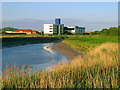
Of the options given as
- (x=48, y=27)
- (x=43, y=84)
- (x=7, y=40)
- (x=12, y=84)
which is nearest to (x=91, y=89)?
(x=43, y=84)

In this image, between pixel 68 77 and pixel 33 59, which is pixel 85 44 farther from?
pixel 68 77

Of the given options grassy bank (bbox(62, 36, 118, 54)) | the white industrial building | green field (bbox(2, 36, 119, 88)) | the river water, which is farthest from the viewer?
the white industrial building

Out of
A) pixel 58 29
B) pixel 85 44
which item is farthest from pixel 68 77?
pixel 58 29

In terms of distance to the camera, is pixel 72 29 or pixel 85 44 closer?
pixel 85 44

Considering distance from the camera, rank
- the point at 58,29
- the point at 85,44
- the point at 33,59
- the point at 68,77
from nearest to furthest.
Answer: the point at 68,77
the point at 33,59
the point at 85,44
the point at 58,29

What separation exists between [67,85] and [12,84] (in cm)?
234

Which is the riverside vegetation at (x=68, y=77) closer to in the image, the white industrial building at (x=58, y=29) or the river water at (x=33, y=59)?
the river water at (x=33, y=59)

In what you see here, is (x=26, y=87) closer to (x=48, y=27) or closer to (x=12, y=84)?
(x=12, y=84)

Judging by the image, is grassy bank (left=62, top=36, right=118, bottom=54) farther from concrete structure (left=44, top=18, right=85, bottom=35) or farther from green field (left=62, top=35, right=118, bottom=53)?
concrete structure (left=44, top=18, right=85, bottom=35)

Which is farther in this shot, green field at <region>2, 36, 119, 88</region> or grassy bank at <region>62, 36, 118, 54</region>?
grassy bank at <region>62, 36, 118, 54</region>

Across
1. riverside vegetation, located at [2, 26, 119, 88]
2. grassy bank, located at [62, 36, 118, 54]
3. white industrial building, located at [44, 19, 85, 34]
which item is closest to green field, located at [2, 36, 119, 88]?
riverside vegetation, located at [2, 26, 119, 88]

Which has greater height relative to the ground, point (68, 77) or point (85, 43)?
point (85, 43)

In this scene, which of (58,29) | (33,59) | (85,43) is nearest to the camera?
(33,59)

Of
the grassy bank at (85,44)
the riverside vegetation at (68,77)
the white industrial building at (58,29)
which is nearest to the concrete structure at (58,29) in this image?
the white industrial building at (58,29)
